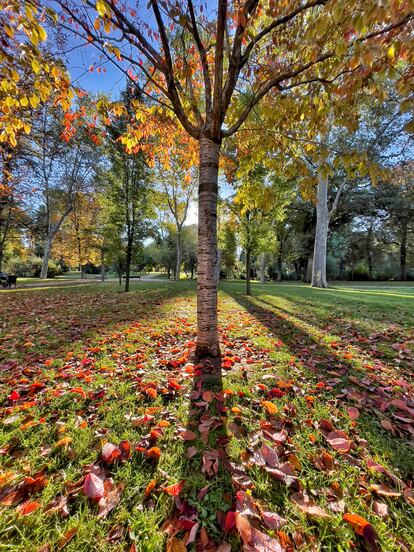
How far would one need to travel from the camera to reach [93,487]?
4.44 ft

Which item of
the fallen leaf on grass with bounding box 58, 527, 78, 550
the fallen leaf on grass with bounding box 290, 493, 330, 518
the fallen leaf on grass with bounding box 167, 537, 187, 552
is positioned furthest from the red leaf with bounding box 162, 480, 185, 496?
the fallen leaf on grass with bounding box 290, 493, 330, 518

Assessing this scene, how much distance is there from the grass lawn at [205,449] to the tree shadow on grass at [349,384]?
0.05 ft

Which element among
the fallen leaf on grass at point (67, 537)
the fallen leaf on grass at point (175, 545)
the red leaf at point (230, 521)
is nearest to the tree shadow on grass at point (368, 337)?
the red leaf at point (230, 521)

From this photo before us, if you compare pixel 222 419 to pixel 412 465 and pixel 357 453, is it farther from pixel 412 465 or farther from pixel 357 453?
pixel 412 465

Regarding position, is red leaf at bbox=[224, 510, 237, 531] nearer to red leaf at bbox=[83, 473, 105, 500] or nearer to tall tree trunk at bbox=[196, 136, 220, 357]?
red leaf at bbox=[83, 473, 105, 500]

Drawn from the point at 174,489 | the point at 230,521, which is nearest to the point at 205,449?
the point at 174,489

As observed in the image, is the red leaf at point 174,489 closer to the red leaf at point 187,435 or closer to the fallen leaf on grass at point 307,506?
the red leaf at point 187,435

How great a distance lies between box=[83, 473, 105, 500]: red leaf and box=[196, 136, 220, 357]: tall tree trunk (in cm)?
194

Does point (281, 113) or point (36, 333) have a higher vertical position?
point (281, 113)

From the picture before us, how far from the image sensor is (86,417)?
2020 millimetres

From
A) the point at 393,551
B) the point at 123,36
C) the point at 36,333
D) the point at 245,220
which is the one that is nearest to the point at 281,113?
the point at 123,36

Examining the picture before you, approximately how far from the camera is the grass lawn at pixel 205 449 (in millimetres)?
1165

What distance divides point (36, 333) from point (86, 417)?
3.06m

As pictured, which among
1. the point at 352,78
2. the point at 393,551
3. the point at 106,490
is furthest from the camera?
the point at 352,78
